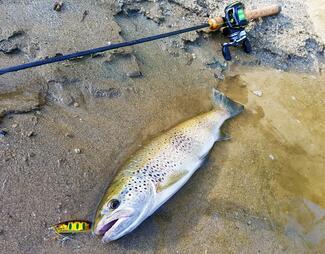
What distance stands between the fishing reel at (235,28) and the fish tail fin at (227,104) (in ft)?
2.33

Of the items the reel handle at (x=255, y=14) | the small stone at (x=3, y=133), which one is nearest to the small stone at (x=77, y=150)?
the small stone at (x=3, y=133)

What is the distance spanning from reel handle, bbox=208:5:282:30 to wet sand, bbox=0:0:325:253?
0.42 metres

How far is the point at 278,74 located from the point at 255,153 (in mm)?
1409

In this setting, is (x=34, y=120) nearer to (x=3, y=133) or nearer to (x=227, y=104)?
(x=3, y=133)

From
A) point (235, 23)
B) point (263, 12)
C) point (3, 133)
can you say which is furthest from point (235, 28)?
point (3, 133)

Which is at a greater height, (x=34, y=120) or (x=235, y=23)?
(x=235, y=23)

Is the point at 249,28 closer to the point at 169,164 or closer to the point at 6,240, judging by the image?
the point at 169,164

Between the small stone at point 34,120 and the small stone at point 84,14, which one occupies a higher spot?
the small stone at point 84,14

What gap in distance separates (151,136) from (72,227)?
49.4 inches

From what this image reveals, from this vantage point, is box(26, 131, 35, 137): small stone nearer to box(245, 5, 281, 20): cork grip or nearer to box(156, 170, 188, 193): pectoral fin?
box(156, 170, 188, 193): pectoral fin

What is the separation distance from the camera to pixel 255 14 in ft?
17.4

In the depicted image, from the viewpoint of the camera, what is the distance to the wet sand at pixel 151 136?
357 cm

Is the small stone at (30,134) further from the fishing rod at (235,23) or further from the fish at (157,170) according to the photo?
the fishing rod at (235,23)

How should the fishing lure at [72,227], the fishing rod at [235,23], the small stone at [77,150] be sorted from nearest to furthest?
the fishing lure at [72,227]
the small stone at [77,150]
the fishing rod at [235,23]
